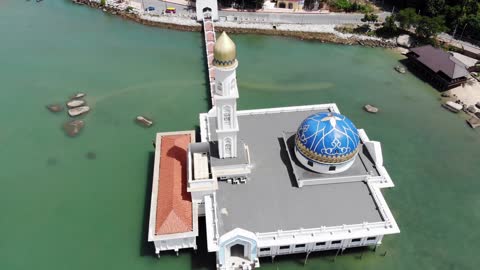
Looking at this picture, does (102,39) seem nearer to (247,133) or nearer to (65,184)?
(65,184)

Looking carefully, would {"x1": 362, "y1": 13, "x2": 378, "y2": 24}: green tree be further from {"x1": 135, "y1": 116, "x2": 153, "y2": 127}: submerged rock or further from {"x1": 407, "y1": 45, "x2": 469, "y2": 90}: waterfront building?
{"x1": 135, "y1": 116, "x2": 153, "y2": 127}: submerged rock

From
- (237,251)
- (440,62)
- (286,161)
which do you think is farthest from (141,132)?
(440,62)

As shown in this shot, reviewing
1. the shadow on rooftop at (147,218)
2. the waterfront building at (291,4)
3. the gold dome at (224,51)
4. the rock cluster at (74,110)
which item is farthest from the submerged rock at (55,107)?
the waterfront building at (291,4)

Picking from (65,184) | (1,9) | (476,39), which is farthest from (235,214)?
(1,9)

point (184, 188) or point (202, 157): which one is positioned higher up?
point (202, 157)

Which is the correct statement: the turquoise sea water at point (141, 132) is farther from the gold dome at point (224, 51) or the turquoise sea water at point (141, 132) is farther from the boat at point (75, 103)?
the gold dome at point (224, 51)

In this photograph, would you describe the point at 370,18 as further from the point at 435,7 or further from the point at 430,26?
the point at 430,26
